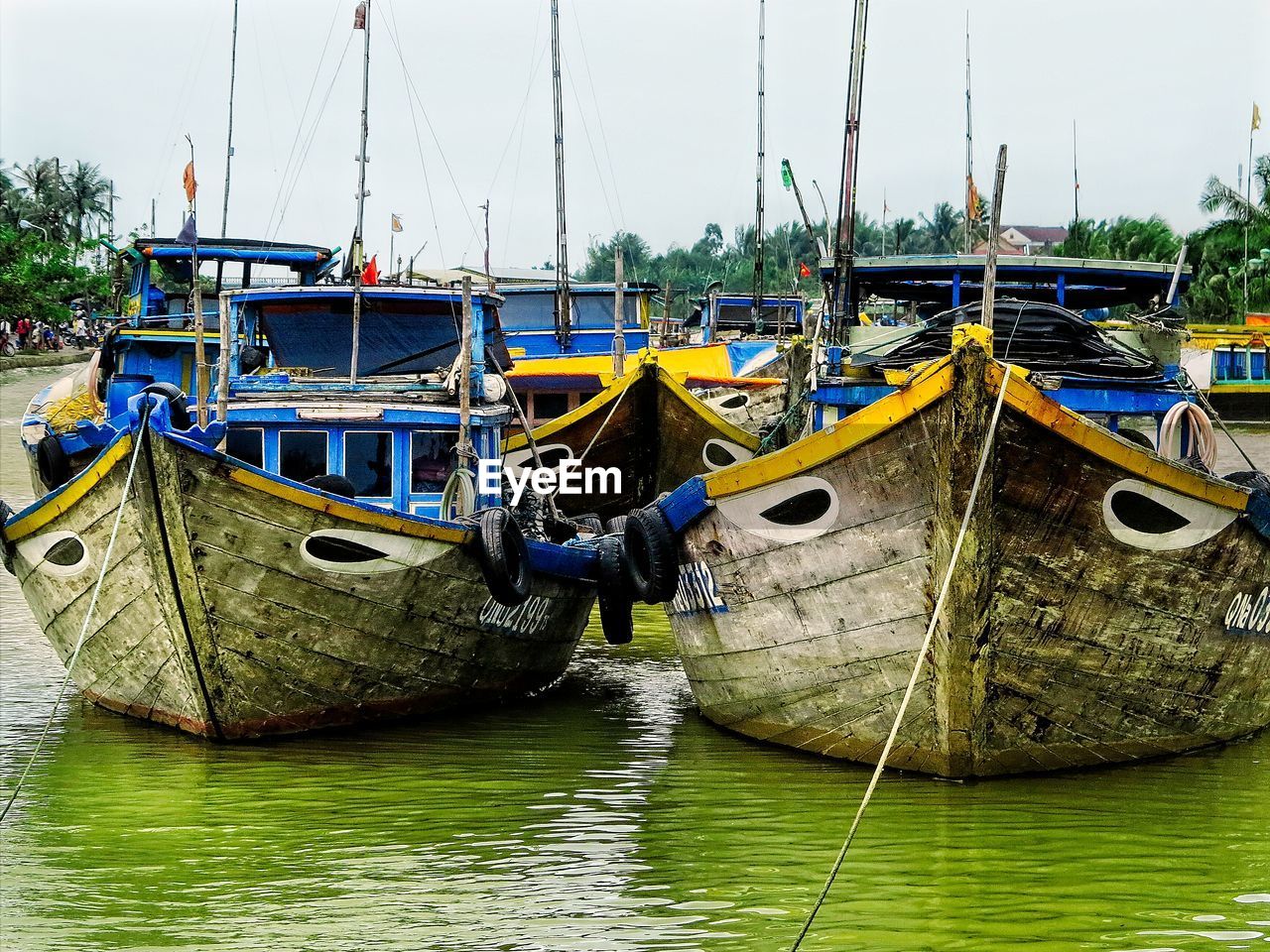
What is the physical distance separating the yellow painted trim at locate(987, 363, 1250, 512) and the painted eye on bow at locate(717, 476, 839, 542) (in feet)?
4.36

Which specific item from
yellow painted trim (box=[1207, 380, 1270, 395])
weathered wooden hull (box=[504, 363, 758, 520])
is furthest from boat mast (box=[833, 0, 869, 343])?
yellow painted trim (box=[1207, 380, 1270, 395])

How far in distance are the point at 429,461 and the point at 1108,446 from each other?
5.27 meters

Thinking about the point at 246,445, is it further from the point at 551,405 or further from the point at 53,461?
the point at 551,405

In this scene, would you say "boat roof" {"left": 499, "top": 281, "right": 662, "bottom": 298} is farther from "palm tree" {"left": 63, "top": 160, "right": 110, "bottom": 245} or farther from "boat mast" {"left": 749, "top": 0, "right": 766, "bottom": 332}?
"palm tree" {"left": 63, "top": 160, "right": 110, "bottom": 245}

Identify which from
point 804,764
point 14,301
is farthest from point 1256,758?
point 14,301

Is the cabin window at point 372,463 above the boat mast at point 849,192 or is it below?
below

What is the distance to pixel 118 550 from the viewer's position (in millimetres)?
10180

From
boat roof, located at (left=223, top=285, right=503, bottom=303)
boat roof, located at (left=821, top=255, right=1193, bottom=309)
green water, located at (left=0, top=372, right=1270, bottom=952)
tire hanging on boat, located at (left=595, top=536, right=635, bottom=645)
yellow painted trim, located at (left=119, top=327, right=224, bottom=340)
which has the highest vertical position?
boat roof, located at (left=821, top=255, right=1193, bottom=309)

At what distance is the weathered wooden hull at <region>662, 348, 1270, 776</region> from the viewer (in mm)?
8500

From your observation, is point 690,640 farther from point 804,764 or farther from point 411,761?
point 411,761

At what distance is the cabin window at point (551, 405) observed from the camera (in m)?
22.6

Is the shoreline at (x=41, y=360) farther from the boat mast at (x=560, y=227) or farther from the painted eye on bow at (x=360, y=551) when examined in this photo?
the painted eye on bow at (x=360, y=551)

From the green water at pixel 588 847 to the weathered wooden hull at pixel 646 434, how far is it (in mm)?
7520

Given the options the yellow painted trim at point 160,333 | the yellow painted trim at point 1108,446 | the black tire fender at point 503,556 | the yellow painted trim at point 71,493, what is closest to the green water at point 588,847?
the black tire fender at point 503,556
